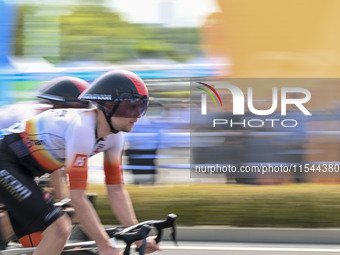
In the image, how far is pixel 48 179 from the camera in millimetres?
4715

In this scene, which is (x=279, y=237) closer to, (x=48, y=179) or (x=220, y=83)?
(x=48, y=179)

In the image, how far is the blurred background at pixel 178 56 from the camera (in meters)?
10.9

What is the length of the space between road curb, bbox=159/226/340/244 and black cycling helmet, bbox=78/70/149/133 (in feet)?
13.6

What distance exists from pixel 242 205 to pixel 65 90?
3.87 meters

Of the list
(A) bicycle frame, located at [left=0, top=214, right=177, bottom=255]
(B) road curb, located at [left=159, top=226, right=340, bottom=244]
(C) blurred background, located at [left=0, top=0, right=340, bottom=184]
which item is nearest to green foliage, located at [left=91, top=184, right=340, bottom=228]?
(B) road curb, located at [left=159, top=226, right=340, bottom=244]

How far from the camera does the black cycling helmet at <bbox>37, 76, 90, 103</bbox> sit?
4.63m

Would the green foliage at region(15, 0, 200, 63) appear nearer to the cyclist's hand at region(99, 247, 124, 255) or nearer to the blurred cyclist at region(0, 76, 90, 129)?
the blurred cyclist at region(0, 76, 90, 129)

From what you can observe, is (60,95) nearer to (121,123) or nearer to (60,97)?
(60,97)

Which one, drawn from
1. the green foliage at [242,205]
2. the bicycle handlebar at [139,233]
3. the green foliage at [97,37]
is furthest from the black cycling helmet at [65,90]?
the green foliage at [97,37]

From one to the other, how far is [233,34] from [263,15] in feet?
1.80

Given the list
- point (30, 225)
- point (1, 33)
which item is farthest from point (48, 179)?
point (1, 33)

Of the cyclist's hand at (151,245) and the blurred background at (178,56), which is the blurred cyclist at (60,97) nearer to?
the cyclist's hand at (151,245)

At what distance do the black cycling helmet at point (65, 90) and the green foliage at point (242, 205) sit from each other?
3.40m

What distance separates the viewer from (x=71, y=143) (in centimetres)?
343
